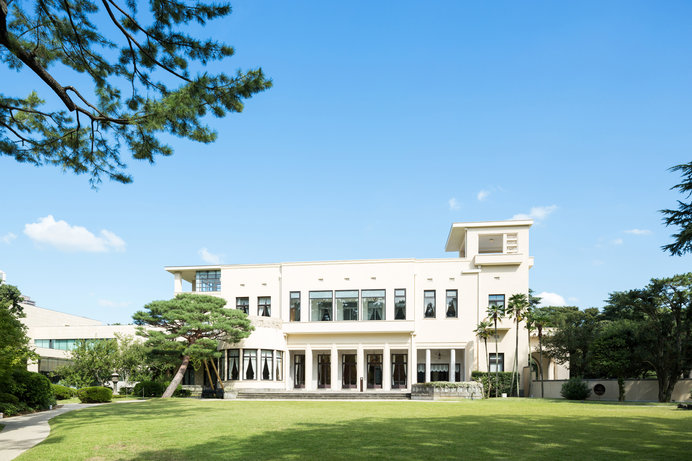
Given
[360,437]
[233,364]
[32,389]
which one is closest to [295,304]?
[233,364]

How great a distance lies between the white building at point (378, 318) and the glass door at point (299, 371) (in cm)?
7

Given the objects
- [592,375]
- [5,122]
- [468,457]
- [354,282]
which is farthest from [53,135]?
[592,375]

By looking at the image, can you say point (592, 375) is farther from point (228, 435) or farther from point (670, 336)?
Result: point (228, 435)

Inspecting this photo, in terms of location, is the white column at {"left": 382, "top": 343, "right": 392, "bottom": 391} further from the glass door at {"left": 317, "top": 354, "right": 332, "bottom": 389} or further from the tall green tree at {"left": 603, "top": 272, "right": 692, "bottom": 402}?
the tall green tree at {"left": 603, "top": 272, "right": 692, "bottom": 402}

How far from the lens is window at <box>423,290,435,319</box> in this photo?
127ft

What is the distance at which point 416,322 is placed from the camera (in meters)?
38.7

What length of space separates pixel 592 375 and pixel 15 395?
35.6 meters

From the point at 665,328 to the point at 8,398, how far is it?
30781 mm

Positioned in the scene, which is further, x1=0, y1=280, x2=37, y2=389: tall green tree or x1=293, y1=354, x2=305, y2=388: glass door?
x1=293, y1=354, x2=305, y2=388: glass door

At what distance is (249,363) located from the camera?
120 ft

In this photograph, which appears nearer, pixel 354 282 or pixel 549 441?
pixel 549 441

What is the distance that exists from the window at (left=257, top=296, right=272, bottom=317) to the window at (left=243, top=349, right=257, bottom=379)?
4.68 m

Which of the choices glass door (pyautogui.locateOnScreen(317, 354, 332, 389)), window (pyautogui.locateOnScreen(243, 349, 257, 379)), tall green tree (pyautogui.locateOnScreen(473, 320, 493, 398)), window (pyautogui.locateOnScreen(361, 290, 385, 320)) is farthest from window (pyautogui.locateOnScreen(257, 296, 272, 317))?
tall green tree (pyautogui.locateOnScreen(473, 320, 493, 398))

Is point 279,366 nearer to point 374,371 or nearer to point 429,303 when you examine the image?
point 374,371
